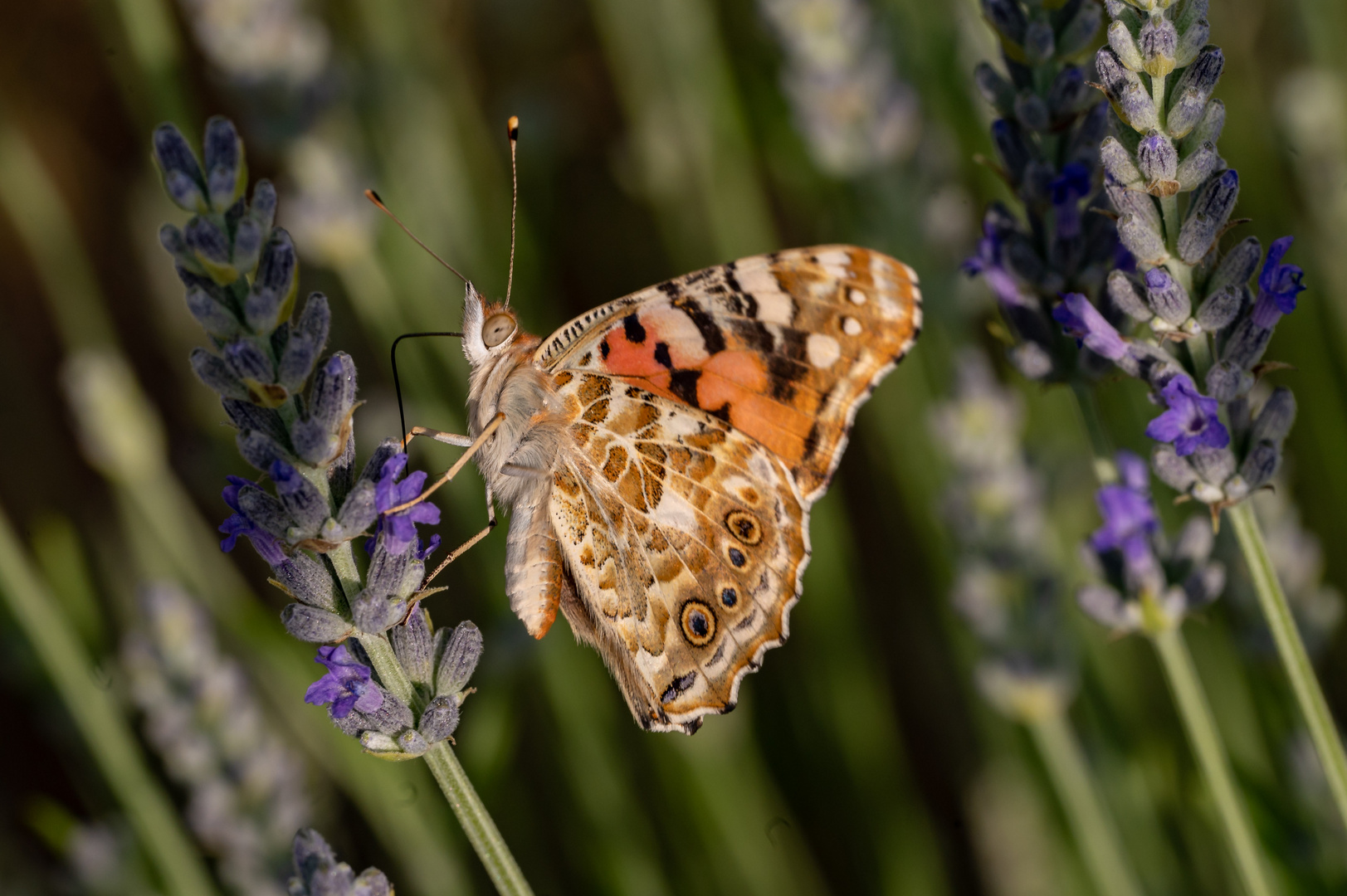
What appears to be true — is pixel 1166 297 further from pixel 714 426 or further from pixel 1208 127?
pixel 714 426

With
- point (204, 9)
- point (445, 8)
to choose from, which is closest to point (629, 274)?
point (445, 8)

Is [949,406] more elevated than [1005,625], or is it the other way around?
[949,406]

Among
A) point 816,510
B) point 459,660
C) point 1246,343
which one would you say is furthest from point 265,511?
point 816,510

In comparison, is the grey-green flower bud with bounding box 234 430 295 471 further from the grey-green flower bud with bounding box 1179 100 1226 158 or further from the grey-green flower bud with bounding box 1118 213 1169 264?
the grey-green flower bud with bounding box 1179 100 1226 158

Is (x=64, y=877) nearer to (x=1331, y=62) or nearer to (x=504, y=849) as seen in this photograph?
(x=504, y=849)

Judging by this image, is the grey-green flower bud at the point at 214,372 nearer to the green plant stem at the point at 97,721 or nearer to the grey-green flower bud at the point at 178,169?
the grey-green flower bud at the point at 178,169

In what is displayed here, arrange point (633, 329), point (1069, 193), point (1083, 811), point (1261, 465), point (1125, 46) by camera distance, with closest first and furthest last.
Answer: point (1125, 46)
point (1261, 465)
point (1069, 193)
point (633, 329)
point (1083, 811)
